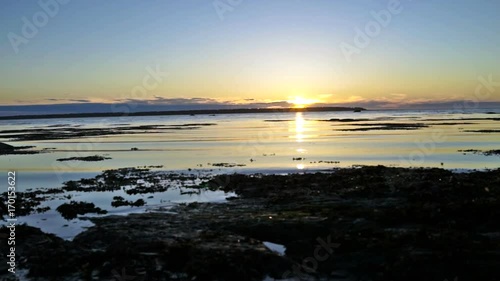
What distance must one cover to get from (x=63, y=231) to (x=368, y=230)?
37.4ft

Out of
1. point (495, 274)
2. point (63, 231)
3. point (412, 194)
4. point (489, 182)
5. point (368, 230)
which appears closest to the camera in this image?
point (495, 274)

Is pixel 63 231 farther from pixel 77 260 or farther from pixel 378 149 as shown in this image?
pixel 378 149

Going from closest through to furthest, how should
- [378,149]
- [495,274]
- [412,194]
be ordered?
[495,274]
[412,194]
[378,149]

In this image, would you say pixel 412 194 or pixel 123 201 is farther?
pixel 123 201

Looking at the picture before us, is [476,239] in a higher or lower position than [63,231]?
higher

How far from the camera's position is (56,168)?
118 ft

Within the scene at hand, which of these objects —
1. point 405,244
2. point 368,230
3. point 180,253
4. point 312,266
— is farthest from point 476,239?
point 180,253

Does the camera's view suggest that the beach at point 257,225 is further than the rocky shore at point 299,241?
Yes

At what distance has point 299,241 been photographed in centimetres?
1432

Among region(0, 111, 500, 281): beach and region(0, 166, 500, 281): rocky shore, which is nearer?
region(0, 166, 500, 281): rocky shore

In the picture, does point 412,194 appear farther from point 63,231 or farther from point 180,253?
point 63,231

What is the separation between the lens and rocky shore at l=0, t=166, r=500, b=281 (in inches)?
464

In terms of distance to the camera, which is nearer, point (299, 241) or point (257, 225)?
point (299, 241)

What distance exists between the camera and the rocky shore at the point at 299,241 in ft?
38.7
